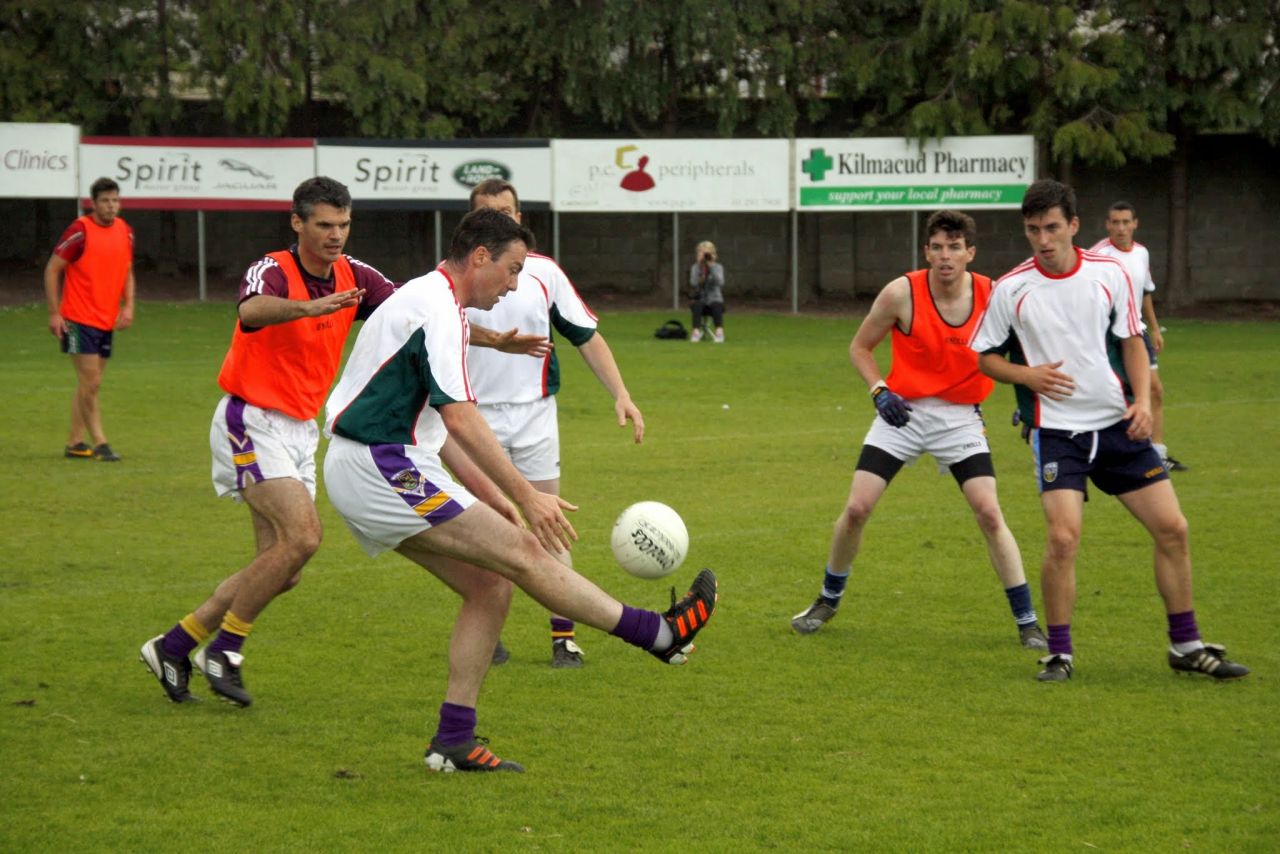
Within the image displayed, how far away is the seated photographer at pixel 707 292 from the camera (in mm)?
27016

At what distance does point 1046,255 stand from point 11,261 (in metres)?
31.4

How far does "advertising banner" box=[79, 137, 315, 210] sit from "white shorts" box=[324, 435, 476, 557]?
25720 mm

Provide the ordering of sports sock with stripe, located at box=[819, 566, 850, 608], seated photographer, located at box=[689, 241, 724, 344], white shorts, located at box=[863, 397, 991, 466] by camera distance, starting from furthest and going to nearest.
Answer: seated photographer, located at box=[689, 241, 724, 344]
sports sock with stripe, located at box=[819, 566, 850, 608]
white shorts, located at box=[863, 397, 991, 466]

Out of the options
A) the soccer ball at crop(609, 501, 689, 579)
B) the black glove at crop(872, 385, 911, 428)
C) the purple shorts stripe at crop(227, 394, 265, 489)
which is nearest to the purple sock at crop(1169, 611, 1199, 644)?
the black glove at crop(872, 385, 911, 428)

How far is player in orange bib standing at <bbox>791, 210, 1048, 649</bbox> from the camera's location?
8.16m

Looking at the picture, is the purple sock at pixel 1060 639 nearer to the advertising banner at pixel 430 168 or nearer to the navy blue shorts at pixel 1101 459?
the navy blue shorts at pixel 1101 459

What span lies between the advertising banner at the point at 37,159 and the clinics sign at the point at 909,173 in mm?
13748

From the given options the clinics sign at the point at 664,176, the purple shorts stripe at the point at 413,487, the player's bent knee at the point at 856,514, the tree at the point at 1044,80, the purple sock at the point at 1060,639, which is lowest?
the purple sock at the point at 1060,639

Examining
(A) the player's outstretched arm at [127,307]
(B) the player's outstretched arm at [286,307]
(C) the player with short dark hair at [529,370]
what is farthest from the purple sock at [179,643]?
(A) the player's outstretched arm at [127,307]

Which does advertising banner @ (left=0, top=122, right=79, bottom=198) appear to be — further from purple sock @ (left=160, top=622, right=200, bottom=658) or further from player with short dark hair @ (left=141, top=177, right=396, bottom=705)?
purple sock @ (left=160, top=622, right=200, bottom=658)

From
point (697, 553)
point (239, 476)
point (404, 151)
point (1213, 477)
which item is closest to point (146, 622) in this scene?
point (239, 476)

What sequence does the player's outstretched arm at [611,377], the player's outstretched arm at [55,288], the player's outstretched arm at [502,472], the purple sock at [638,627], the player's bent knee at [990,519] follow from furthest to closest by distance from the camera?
the player's outstretched arm at [55,288] → the player's bent knee at [990,519] → the player's outstretched arm at [611,377] → the purple sock at [638,627] → the player's outstretched arm at [502,472]

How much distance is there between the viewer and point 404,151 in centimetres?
3086

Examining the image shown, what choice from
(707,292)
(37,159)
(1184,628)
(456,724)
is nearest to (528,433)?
(456,724)
